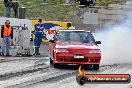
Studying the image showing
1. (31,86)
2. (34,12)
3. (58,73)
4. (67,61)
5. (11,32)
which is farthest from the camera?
(34,12)

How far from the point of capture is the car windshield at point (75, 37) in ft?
54.7

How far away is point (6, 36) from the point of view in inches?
819

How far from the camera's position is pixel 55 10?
35.1 metres

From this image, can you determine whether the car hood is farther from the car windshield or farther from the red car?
the car windshield

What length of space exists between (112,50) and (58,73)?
7.54m

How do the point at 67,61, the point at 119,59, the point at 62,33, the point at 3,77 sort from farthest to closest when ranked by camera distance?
the point at 119,59, the point at 62,33, the point at 67,61, the point at 3,77

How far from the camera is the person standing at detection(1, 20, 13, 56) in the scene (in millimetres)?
20578

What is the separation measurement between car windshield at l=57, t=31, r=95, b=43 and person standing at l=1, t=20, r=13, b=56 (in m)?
4.34

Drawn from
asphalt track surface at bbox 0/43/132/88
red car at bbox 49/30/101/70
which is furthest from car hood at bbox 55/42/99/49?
asphalt track surface at bbox 0/43/132/88

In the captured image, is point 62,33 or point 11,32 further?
point 11,32

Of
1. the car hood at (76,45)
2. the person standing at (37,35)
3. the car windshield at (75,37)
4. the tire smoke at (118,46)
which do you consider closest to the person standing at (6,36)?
the person standing at (37,35)

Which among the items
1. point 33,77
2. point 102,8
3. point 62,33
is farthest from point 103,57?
point 102,8

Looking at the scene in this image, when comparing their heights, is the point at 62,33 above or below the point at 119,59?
above

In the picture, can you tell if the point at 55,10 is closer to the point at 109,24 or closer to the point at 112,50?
the point at 109,24
